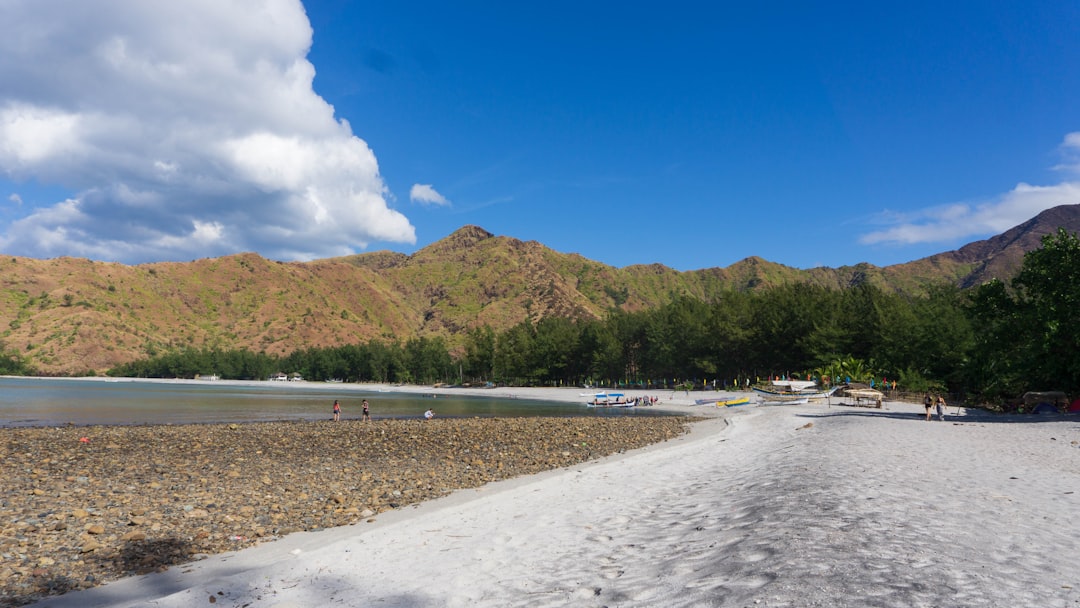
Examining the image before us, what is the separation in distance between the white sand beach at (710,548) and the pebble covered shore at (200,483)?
1.36m

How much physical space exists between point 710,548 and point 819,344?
78696 mm

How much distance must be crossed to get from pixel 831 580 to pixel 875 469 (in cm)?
868

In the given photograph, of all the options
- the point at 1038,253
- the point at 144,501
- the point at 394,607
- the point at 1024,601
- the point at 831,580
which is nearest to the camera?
the point at 1024,601

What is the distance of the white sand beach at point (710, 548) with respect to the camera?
221 inches

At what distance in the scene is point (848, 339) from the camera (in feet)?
249

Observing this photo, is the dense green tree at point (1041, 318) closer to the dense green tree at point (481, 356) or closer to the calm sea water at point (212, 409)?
the calm sea water at point (212, 409)

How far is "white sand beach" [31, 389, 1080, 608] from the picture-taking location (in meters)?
5.62

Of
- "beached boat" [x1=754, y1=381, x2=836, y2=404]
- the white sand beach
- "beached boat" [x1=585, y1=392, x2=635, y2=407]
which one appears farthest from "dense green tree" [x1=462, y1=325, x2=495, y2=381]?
the white sand beach

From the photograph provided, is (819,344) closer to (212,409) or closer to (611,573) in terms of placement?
(212,409)

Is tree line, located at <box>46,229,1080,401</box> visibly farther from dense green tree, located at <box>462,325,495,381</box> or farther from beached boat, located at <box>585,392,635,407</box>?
beached boat, located at <box>585,392,635,407</box>

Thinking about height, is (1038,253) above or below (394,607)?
above

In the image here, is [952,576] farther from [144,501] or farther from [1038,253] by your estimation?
[1038,253]

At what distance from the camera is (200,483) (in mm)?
16906

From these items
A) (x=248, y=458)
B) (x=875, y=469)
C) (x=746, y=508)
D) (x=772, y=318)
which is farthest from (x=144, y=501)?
(x=772, y=318)
